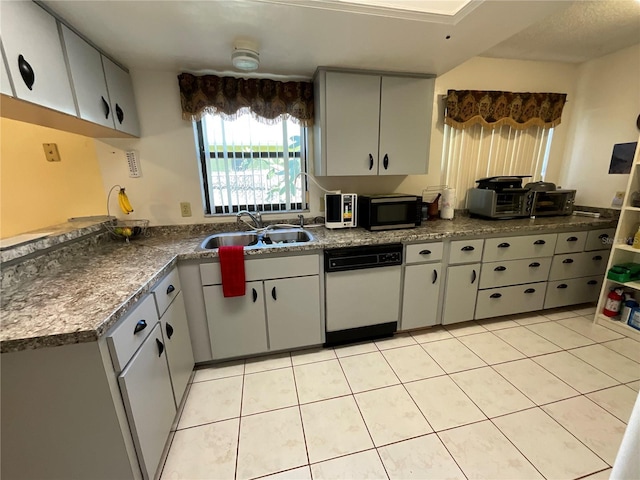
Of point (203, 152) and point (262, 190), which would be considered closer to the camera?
point (203, 152)

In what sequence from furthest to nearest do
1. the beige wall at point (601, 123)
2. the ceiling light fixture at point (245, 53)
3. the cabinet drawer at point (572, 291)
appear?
the cabinet drawer at point (572, 291)
the beige wall at point (601, 123)
the ceiling light fixture at point (245, 53)

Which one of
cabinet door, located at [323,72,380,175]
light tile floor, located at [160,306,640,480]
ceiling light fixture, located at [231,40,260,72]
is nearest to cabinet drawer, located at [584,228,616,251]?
light tile floor, located at [160,306,640,480]

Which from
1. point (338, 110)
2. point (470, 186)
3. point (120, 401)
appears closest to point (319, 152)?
point (338, 110)

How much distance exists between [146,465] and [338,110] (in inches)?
89.6

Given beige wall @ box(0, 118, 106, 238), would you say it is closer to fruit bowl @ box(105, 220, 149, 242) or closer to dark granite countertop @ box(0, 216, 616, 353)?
fruit bowl @ box(105, 220, 149, 242)

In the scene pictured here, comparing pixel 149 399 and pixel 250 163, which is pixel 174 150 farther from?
pixel 149 399

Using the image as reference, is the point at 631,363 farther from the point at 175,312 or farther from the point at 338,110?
the point at 175,312

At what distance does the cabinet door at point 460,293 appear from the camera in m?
2.20

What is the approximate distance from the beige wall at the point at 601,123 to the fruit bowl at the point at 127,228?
4.15m

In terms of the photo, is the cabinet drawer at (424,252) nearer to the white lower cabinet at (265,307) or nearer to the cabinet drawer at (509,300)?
the cabinet drawer at (509,300)

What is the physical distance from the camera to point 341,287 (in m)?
1.97

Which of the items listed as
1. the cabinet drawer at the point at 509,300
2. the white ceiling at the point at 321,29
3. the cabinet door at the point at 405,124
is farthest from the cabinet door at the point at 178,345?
the cabinet drawer at the point at 509,300

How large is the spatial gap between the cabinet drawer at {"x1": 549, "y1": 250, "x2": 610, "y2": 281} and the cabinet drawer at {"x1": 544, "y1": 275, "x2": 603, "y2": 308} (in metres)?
0.06

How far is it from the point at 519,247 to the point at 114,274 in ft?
9.46
